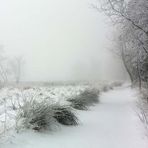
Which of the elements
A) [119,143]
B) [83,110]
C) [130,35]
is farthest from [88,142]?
[130,35]

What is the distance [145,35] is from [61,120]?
7501 millimetres

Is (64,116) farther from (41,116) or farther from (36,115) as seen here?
(36,115)

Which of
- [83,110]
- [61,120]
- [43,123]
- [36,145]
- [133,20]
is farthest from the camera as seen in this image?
[133,20]

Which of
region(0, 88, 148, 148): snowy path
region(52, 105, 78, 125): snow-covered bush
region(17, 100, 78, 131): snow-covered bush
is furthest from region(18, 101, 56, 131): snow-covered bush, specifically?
region(52, 105, 78, 125): snow-covered bush

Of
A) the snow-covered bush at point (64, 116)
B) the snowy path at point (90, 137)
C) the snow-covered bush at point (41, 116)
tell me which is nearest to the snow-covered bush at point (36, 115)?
the snow-covered bush at point (41, 116)

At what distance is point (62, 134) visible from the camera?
848 cm

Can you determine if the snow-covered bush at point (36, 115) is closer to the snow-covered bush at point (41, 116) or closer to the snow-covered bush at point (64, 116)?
the snow-covered bush at point (41, 116)

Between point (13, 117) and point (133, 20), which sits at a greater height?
point (133, 20)

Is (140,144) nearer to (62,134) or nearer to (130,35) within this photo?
(62,134)

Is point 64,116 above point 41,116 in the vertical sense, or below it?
below

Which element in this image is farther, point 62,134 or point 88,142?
point 62,134

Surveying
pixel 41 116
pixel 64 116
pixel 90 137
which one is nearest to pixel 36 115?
pixel 41 116

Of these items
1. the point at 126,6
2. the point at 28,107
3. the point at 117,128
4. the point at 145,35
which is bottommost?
the point at 117,128

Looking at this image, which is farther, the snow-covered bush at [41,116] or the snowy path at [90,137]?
the snow-covered bush at [41,116]
